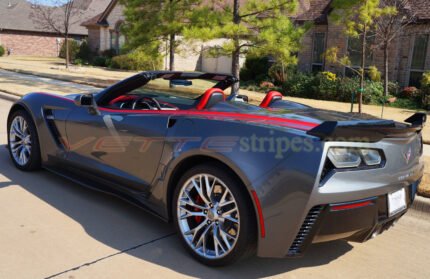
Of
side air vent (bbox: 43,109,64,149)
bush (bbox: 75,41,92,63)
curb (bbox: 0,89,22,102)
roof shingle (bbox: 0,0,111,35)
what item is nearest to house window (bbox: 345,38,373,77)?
curb (bbox: 0,89,22,102)

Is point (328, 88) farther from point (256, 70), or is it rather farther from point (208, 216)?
point (208, 216)

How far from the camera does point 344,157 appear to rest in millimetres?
2846

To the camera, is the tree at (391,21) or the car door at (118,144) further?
the tree at (391,21)

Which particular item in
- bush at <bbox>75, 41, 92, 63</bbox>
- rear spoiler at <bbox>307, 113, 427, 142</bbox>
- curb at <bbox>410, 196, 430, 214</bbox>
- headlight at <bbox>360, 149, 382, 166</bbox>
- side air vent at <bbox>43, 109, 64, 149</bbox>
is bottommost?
curb at <bbox>410, 196, 430, 214</bbox>

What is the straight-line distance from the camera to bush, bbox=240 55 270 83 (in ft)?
71.0

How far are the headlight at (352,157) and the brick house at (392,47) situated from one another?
41.4 ft

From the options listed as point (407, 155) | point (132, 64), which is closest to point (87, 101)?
point (407, 155)

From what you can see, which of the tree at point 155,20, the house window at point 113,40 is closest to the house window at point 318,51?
the tree at point 155,20

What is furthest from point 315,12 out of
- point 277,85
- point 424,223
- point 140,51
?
point 424,223

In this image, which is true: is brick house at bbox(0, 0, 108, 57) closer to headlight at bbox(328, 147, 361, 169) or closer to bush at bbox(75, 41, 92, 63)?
bush at bbox(75, 41, 92, 63)

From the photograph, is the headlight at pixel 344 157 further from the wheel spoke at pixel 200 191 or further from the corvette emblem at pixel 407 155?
the wheel spoke at pixel 200 191

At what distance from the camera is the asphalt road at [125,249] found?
3164 mm

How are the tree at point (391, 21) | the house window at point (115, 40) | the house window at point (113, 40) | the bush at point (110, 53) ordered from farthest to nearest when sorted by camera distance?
the house window at point (113, 40) → the house window at point (115, 40) → the bush at point (110, 53) → the tree at point (391, 21)

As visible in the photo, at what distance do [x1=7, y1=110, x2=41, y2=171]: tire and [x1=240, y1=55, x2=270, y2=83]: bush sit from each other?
1679 cm
